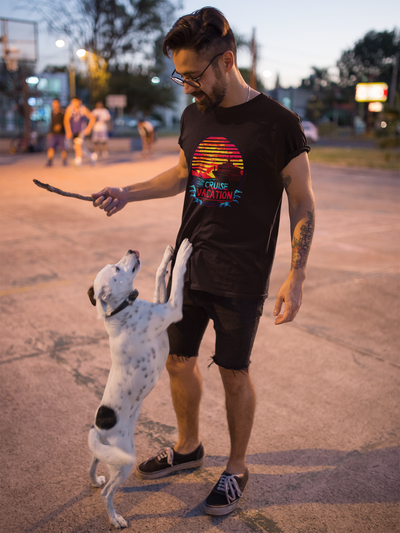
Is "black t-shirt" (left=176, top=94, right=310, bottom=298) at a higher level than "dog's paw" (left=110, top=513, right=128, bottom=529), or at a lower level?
higher

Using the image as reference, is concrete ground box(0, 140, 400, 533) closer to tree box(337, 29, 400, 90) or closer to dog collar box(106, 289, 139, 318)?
dog collar box(106, 289, 139, 318)

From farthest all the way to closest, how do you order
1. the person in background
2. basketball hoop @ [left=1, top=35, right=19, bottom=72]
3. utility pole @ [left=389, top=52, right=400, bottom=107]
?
utility pole @ [left=389, top=52, right=400, bottom=107]
basketball hoop @ [left=1, top=35, right=19, bottom=72]
the person in background

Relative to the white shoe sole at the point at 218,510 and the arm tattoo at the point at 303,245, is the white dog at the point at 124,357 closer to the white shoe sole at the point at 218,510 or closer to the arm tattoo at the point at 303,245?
the white shoe sole at the point at 218,510

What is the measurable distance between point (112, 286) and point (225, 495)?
1111 millimetres

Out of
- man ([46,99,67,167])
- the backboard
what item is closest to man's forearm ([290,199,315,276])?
man ([46,99,67,167])

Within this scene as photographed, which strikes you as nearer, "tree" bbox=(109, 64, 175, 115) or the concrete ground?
the concrete ground

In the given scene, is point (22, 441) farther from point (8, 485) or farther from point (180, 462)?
point (180, 462)

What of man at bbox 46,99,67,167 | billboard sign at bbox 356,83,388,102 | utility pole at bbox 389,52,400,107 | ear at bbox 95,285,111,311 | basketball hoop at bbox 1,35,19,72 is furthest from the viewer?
utility pole at bbox 389,52,400,107

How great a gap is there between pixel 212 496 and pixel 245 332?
77 centimetres

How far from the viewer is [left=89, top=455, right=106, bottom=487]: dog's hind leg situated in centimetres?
218

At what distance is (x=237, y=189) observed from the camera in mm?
2094

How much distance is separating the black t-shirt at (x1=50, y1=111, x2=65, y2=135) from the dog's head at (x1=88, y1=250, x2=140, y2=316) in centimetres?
1397

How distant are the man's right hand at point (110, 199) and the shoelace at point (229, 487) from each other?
1352 mm

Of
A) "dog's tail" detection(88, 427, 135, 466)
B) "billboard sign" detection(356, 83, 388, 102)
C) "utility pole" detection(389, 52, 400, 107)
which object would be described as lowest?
"dog's tail" detection(88, 427, 135, 466)
